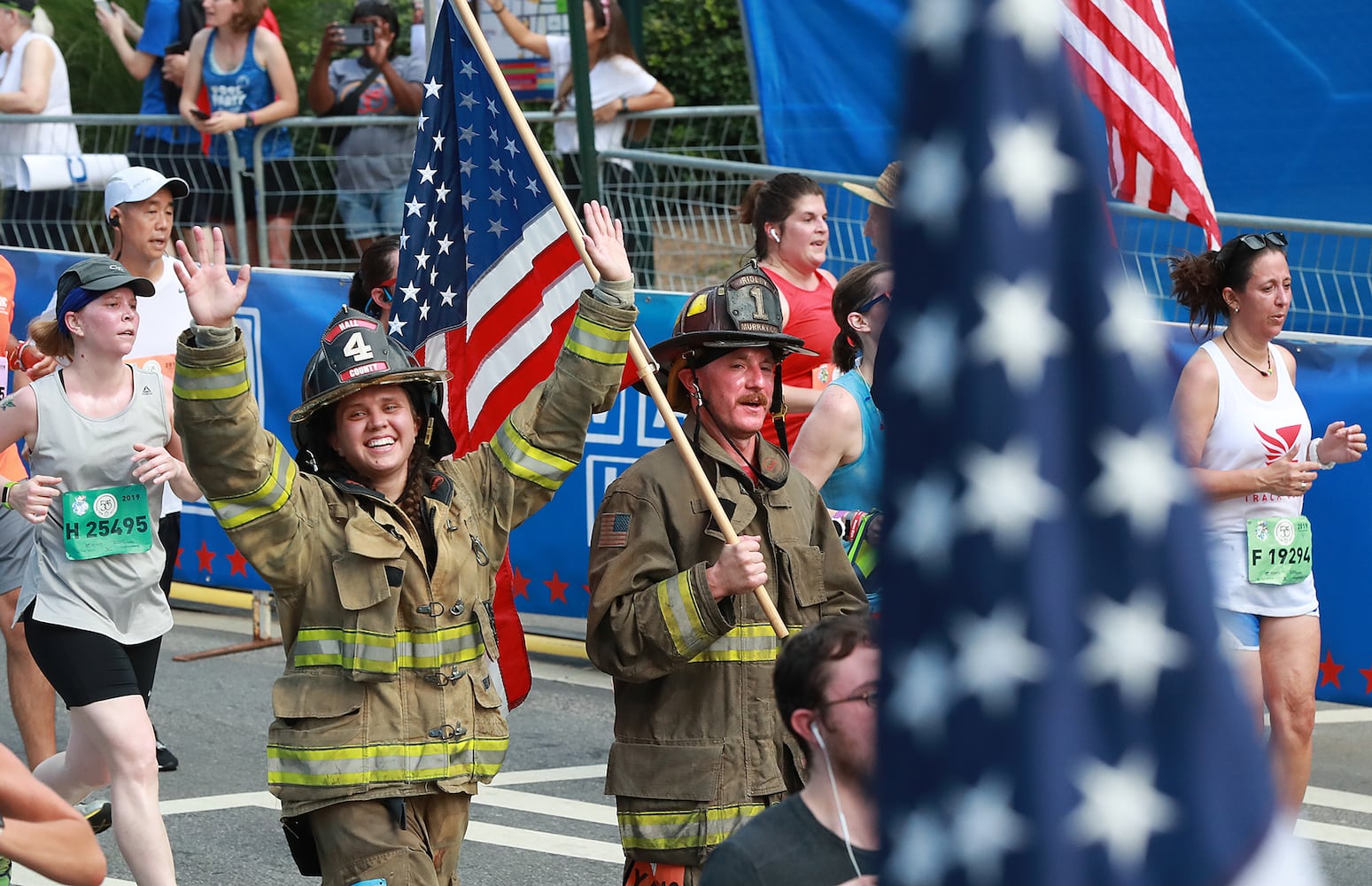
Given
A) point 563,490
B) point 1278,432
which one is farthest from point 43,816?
point 563,490

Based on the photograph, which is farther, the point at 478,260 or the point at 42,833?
the point at 478,260

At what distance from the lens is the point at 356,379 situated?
14.1 feet

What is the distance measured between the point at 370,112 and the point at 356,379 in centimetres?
797

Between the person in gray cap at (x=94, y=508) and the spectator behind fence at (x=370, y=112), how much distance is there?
4401mm

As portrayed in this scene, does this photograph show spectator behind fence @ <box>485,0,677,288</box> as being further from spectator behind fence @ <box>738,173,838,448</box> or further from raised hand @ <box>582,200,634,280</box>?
raised hand @ <box>582,200,634,280</box>

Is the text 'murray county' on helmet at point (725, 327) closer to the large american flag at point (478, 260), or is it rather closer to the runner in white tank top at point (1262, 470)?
the large american flag at point (478, 260)

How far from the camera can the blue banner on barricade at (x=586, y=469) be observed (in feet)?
24.6

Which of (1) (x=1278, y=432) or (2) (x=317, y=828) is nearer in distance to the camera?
(2) (x=317, y=828)

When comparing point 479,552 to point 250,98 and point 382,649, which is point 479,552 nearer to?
point 382,649

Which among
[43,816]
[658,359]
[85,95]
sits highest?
[85,95]

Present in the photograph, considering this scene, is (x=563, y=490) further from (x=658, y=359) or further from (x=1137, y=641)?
(x=1137, y=641)

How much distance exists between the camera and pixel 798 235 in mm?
7488

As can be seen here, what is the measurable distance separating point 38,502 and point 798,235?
3.12 metres

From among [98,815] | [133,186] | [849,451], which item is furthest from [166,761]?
[849,451]
